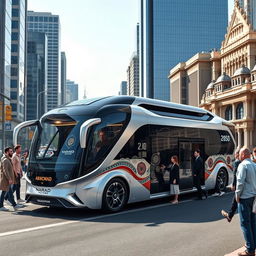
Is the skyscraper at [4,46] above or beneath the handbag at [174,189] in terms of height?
above

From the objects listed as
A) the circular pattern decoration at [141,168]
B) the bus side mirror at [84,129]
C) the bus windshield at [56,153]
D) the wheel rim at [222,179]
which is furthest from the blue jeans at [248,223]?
the wheel rim at [222,179]

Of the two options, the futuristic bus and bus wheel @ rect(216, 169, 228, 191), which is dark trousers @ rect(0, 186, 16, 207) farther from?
bus wheel @ rect(216, 169, 228, 191)

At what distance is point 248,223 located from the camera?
5387 millimetres

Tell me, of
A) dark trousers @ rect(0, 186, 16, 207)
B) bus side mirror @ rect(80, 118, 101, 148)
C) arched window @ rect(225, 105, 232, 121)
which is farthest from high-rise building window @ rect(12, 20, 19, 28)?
bus side mirror @ rect(80, 118, 101, 148)

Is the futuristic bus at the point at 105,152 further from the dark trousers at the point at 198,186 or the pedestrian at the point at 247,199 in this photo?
the pedestrian at the point at 247,199

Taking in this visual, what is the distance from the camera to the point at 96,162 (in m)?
9.16

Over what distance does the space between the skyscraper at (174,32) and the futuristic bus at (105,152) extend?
132 m

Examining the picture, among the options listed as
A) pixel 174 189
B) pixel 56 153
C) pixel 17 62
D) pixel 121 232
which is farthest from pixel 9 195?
pixel 17 62

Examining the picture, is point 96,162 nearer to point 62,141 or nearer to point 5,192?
point 62,141

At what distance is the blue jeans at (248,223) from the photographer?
5359mm

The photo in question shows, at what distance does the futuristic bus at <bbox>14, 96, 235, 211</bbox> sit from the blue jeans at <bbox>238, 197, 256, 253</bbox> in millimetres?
4066

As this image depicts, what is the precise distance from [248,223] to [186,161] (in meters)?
7.04

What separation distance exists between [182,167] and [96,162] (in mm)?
4124

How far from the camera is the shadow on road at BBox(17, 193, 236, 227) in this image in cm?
848
